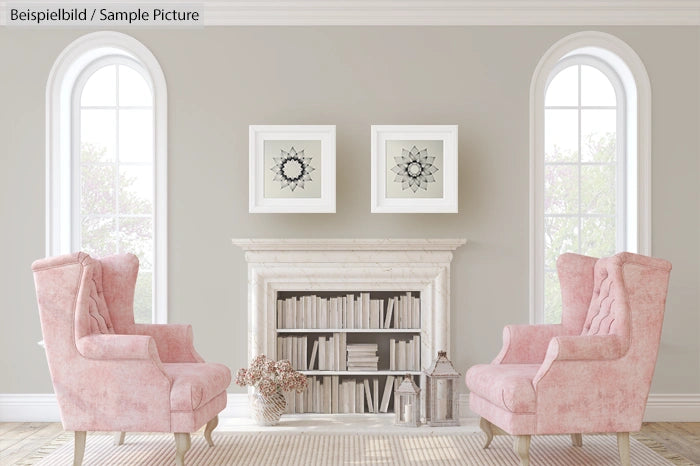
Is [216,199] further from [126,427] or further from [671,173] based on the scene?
[671,173]

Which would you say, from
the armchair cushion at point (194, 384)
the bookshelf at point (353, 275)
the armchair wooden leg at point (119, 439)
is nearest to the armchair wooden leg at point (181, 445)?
the armchair cushion at point (194, 384)

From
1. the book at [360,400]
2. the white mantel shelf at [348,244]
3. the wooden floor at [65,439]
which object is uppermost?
the white mantel shelf at [348,244]

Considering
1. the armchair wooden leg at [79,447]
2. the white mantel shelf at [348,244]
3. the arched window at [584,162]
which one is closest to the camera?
the armchair wooden leg at [79,447]

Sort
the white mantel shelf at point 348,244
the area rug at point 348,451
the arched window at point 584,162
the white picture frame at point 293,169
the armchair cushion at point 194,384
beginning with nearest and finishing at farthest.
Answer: the armchair cushion at point 194,384, the area rug at point 348,451, the white picture frame at point 293,169, the white mantel shelf at point 348,244, the arched window at point 584,162

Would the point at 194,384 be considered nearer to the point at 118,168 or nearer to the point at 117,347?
the point at 117,347

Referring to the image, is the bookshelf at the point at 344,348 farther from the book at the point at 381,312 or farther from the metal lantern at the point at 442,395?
the metal lantern at the point at 442,395

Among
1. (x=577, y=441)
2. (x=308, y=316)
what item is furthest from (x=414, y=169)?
(x=577, y=441)

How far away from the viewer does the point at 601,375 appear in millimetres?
3961

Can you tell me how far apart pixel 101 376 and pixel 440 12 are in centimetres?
Result: 334

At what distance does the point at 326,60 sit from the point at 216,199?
4.12ft

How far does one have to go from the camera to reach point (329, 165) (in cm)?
513

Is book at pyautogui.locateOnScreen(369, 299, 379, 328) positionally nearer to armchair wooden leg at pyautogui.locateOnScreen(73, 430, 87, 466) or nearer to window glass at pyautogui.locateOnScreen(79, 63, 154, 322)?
window glass at pyautogui.locateOnScreen(79, 63, 154, 322)

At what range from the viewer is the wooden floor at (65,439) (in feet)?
14.4

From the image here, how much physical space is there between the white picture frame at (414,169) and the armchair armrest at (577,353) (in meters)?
1.45
